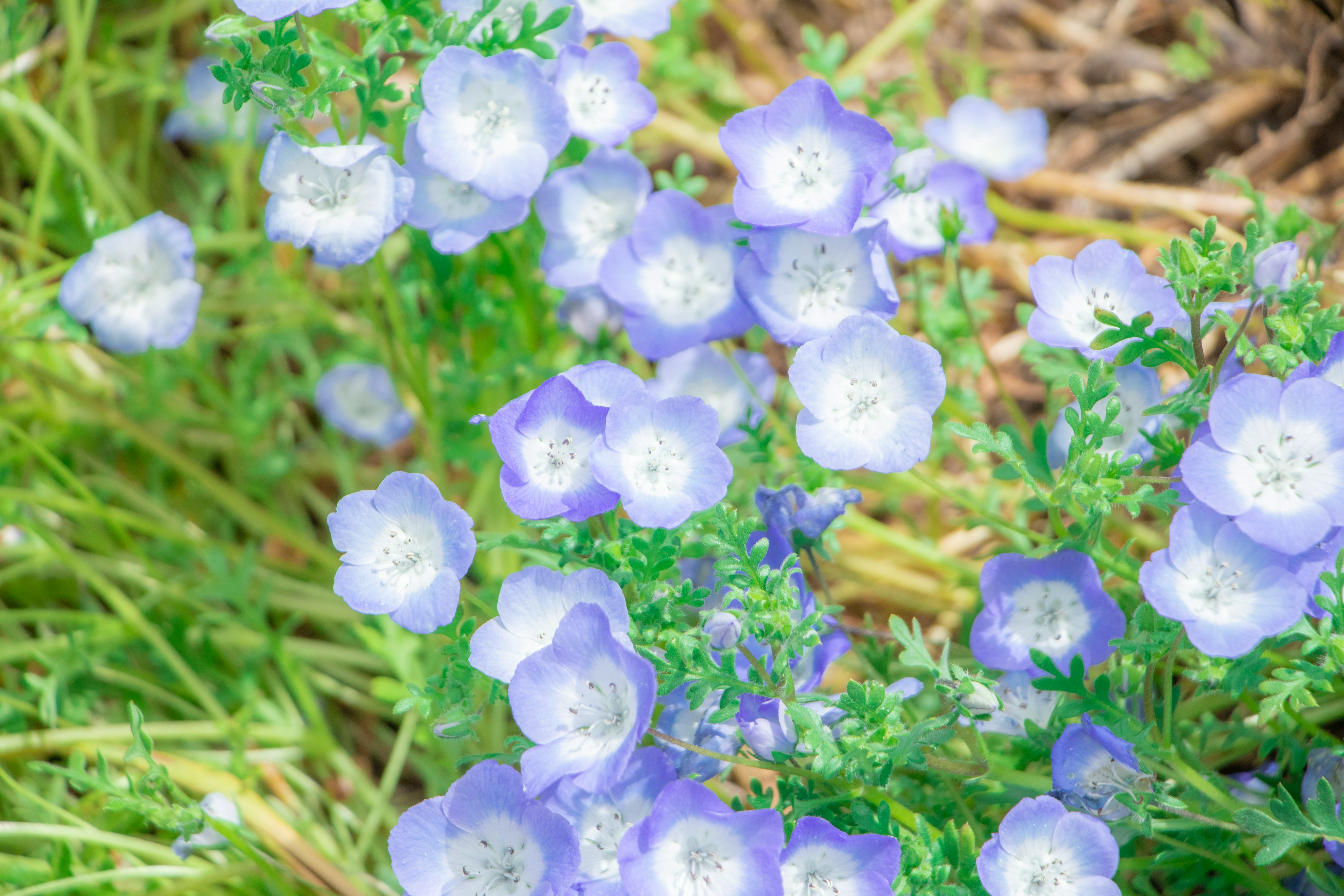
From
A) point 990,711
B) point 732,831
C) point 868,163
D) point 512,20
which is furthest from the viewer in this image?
point 512,20

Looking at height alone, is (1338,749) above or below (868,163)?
below

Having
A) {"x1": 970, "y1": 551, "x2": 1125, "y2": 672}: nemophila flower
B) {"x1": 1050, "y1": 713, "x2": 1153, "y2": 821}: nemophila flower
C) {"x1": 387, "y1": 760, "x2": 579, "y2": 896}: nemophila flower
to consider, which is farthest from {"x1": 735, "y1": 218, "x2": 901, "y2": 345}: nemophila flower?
{"x1": 387, "y1": 760, "x2": 579, "y2": 896}: nemophila flower

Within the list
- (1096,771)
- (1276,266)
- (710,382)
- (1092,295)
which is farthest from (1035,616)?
(710,382)

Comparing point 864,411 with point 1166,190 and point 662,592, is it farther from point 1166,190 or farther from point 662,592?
point 1166,190

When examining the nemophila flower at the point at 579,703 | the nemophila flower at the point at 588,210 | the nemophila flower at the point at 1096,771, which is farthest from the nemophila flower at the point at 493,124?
the nemophila flower at the point at 1096,771

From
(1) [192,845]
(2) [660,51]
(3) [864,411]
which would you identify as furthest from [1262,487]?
(2) [660,51]

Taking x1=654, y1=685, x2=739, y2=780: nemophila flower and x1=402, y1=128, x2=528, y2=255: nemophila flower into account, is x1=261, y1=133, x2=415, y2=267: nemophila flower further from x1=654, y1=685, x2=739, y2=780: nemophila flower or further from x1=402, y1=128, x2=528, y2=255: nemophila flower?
x1=654, y1=685, x2=739, y2=780: nemophila flower
